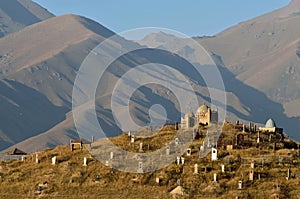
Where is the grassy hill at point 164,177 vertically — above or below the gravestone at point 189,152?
below

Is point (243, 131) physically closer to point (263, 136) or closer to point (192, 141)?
point (263, 136)

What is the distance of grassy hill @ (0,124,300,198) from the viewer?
64.8 meters

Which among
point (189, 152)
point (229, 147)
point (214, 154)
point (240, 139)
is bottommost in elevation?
point (214, 154)

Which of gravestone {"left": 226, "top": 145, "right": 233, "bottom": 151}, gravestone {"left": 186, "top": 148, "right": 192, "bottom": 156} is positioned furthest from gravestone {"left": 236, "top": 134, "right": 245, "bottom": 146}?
gravestone {"left": 186, "top": 148, "right": 192, "bottom": 156}

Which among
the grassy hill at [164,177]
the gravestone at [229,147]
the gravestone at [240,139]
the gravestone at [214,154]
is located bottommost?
the grassy hill at [164,177]

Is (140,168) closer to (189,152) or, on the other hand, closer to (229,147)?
(189,152)

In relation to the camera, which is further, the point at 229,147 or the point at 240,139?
the point at 240,139

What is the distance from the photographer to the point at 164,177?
68688mm

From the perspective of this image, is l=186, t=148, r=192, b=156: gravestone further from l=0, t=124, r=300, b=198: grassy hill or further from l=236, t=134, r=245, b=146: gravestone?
l=236, t=134, r=245, b=146: gravestone

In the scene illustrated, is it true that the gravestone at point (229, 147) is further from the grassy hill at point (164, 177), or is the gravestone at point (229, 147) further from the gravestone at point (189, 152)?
the gravestone at point (189, 152)

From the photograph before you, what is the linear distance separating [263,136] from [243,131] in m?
2.88

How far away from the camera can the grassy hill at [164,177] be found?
64750 millimetres

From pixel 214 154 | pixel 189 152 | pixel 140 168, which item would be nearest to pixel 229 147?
pixel 214 154

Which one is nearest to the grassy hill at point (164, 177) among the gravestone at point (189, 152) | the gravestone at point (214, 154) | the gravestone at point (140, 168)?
the gravestone at point (189, 152)
